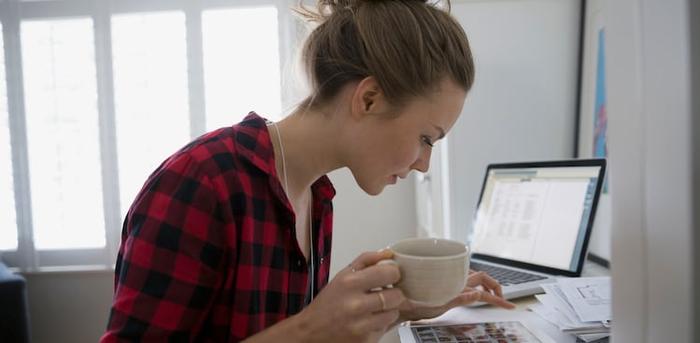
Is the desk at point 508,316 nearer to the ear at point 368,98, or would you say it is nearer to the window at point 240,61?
the ear at point 368,98

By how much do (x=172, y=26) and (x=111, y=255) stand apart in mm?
1238

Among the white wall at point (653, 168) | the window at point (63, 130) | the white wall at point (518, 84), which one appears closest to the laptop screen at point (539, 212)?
the white wall at point (518, 84)

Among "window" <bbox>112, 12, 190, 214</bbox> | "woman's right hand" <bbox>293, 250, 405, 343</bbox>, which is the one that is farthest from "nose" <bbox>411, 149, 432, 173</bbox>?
"window" <bbox>112, 12, 190, 214</bbox>

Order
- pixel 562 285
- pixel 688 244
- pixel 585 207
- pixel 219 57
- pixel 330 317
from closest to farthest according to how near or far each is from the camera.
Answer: pixel 688 244 → pixel 330 317 → pixel 562 285 → pixel 585 207 → pixel 219 57

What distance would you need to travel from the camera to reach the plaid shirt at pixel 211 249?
0.50 meters

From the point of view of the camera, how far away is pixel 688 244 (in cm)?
27

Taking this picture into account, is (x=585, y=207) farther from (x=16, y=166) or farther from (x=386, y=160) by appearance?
(x=16, y=166)

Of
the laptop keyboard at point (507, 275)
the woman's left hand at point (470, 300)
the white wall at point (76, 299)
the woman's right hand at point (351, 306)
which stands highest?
the woman's right hand at point (351, 306)

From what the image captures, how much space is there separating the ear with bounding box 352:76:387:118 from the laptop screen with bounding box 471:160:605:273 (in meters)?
0.63

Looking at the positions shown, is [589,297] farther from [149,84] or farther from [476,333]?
[149,84]

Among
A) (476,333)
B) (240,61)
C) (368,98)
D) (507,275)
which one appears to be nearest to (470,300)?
(476,333)

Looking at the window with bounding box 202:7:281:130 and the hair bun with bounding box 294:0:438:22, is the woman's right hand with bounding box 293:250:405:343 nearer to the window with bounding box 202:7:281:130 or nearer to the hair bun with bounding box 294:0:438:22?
the hair bun with bounding box 294:0:438:22

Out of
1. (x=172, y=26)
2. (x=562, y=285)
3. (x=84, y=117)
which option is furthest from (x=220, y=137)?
(x=84, y=117)

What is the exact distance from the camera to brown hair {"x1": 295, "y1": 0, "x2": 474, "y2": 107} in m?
0.61
